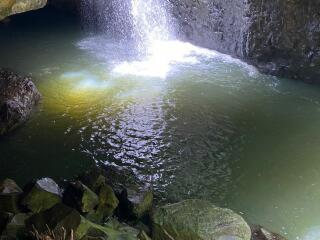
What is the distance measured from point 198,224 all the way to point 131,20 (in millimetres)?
11554

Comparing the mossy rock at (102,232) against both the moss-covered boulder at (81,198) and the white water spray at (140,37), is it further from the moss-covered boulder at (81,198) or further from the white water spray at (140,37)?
the white water spray at (140,37)

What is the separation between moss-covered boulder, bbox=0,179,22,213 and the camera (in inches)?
200

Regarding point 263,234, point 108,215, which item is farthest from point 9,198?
point 263,234

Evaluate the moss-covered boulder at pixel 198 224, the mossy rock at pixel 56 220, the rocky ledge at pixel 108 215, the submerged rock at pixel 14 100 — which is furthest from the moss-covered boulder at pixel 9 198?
the submerged rock at pixel 14 100

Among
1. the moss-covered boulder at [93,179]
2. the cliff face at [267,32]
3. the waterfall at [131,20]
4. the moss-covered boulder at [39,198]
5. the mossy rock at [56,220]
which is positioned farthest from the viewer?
the waterfall at [131,20]

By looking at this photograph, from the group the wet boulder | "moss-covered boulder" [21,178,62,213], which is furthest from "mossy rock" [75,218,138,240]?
the wet boulder

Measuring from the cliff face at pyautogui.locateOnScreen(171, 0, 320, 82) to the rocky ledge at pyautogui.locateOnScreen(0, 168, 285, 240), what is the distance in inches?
238

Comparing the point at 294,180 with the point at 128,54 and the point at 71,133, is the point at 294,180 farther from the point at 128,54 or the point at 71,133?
the point at 128,54

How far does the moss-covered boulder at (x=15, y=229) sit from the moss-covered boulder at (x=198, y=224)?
5.50 ft

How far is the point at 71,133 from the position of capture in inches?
310

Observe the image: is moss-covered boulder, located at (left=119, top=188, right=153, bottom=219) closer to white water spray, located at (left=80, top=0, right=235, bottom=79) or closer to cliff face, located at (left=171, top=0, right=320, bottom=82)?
white water spray, located at (left=80, top=0, right=235, bottom=79)

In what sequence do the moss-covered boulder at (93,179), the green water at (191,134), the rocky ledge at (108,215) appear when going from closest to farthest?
1. the rocky ledge at (108,215)
2. the moss-covered boulder at (93,179)
3. the green water at (191,134)

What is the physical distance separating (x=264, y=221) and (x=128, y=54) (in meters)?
8.44

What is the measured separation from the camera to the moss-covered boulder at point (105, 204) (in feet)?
17.5
